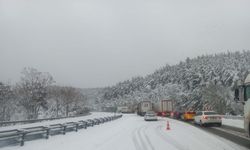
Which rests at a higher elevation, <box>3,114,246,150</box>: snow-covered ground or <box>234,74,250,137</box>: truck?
<box>234,74,250,137</box>: truck

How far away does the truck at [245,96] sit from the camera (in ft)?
45.1

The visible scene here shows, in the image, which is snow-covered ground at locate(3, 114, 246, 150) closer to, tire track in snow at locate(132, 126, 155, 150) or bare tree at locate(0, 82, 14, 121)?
tire track in snow at locate(132, 126, 155, 150)

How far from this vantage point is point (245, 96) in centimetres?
1416

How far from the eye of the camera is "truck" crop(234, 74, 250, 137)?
1374cm

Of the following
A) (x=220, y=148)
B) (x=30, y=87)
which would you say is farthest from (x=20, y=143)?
(x=30, y=87)

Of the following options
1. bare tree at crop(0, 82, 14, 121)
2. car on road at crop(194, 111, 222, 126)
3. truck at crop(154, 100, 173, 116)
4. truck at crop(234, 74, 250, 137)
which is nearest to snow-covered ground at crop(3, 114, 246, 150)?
truck at crop(234, 74, 250, 137)

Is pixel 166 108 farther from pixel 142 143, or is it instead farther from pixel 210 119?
pixel 142 143

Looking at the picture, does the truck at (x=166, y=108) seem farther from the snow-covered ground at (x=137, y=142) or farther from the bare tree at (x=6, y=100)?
the snow-covered ground at (x=137, y=142)

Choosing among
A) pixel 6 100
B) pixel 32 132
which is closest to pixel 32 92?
pixel 6 100

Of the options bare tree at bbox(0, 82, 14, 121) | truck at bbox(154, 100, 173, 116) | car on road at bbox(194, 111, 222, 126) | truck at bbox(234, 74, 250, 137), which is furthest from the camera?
truck at bbox(154, 100, 173, 116)

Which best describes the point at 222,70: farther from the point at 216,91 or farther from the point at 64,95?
the point at 64,95

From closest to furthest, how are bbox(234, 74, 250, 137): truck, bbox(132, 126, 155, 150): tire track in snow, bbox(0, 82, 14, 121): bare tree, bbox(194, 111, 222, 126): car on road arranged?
bbox(234, 74, 250, 137): truck
bbox(132, 126, 155, 150): tire track in snow
bbox(194, 111, 222, 126): car on road
bbox(0, 82, 14, 121): bare tree

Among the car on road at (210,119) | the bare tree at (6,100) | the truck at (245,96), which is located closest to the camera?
the truck at (245,96)

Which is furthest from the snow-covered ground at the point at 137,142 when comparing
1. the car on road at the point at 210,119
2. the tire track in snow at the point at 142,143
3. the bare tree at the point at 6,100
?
the bare tree at the point at 6,100
